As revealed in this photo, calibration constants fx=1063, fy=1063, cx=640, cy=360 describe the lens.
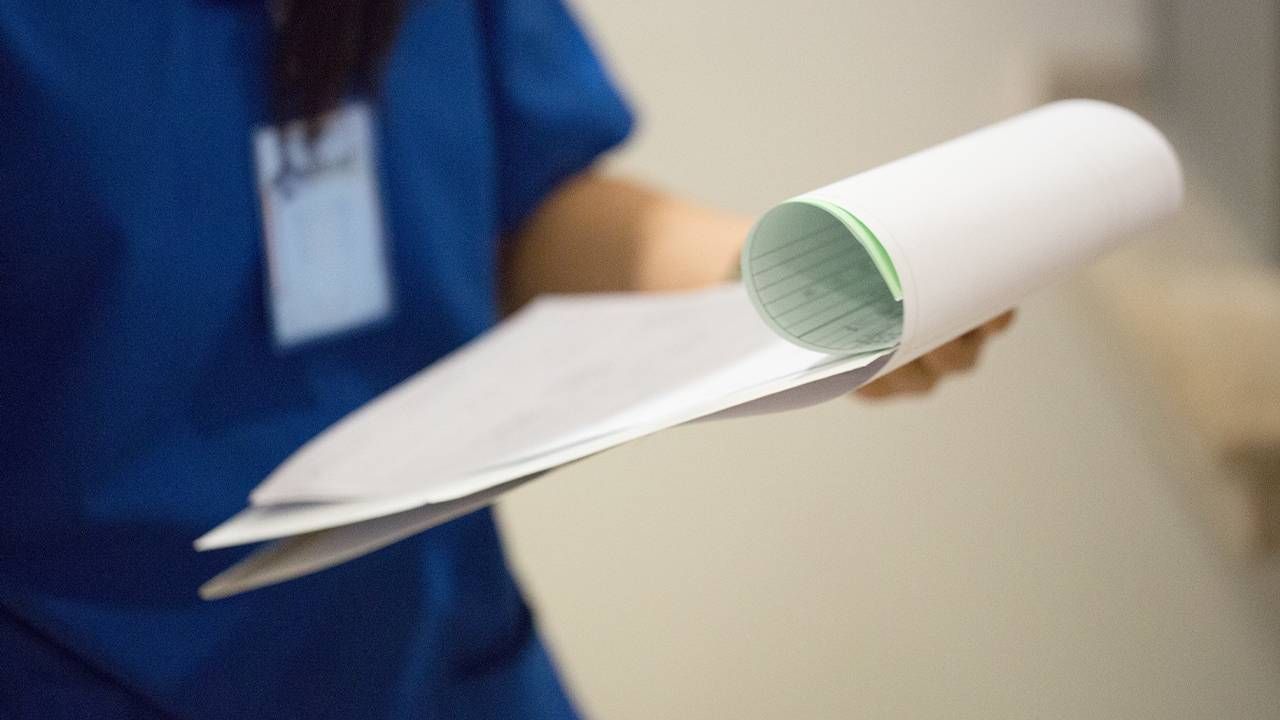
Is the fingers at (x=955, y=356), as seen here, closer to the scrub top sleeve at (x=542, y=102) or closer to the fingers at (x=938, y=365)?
the fingers at (x=938, y=365)

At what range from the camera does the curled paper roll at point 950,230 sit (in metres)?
0.22

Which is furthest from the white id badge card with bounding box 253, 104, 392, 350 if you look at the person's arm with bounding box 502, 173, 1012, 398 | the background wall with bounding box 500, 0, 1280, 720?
the background wall with bounding box 500, 0, 1280, 720

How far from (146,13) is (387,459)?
0.51 feet

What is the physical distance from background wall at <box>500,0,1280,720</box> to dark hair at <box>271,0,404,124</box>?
27 cm

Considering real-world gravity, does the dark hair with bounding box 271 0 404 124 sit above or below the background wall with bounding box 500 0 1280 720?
above

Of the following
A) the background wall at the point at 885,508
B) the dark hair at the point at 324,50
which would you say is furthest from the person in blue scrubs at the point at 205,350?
the background wall at the point at 885,508

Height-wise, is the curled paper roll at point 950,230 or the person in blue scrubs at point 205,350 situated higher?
the curled paper roll at point 950,230

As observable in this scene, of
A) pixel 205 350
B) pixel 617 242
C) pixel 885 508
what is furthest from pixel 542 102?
pixel 885 508

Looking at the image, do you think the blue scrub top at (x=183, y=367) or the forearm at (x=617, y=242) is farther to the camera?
the forearm at (x=617, y=242)

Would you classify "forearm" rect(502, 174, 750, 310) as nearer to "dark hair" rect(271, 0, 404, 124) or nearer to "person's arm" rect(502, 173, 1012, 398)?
"person's arm" rect(502, 173, 1012, 398)

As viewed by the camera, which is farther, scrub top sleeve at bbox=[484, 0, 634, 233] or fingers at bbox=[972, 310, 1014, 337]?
scrub top sleeve at bbox=[484, 0, 634, 233]

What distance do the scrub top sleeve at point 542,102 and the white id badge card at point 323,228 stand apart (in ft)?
0.26

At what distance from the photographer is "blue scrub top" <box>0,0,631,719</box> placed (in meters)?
0.29

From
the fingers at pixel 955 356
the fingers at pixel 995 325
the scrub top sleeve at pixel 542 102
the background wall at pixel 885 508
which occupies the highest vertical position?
the scrub top sleeve at pixel 542 102
